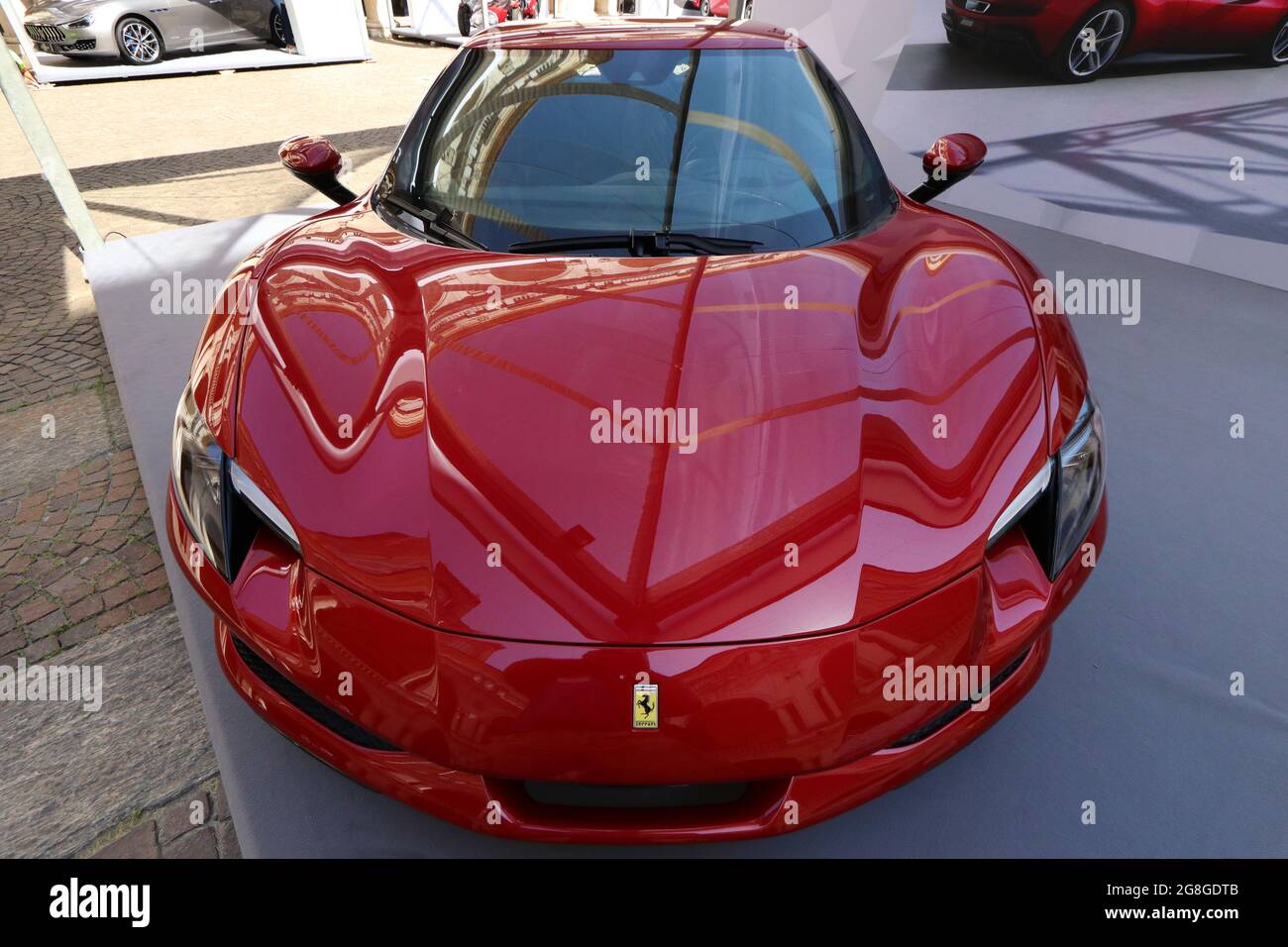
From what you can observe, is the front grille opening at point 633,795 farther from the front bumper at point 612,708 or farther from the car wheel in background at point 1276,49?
the car wheel in background at point 1276,49

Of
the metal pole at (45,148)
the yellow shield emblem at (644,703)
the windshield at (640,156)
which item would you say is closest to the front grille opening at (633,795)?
the yellow shield emblem at (644,703)

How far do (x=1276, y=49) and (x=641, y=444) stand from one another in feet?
16.4

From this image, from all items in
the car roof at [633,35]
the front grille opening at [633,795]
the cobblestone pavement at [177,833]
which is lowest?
the cobblestone pavement at [177,833]

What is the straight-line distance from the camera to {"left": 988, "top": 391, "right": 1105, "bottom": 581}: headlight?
138 centimetres

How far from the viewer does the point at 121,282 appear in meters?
4.26

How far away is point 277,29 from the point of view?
1270cm

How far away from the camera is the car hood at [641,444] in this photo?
46.4 inches

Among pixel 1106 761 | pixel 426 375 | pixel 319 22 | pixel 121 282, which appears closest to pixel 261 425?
pixel 426 375

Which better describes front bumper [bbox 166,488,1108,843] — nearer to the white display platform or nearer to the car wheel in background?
the white display platform

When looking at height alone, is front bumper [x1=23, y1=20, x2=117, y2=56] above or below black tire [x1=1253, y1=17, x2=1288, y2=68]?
above

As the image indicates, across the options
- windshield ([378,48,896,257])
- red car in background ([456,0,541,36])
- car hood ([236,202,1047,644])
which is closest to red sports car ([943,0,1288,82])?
windshield ([378,48,896,257])

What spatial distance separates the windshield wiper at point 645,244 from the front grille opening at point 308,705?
1.04 metres
